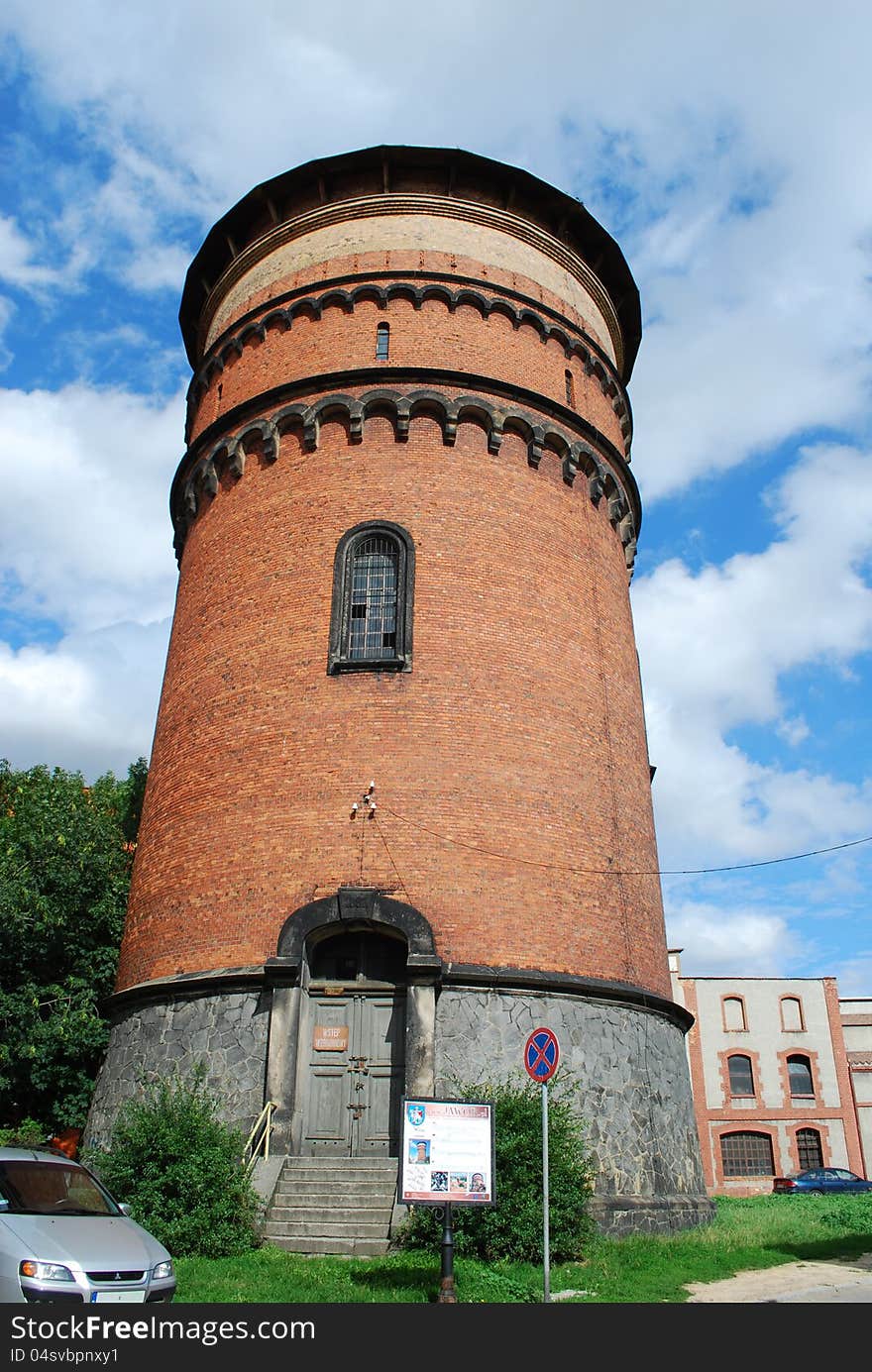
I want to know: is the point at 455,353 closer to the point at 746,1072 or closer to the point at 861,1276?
the point at 861,1276

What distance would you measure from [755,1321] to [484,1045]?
5.40m

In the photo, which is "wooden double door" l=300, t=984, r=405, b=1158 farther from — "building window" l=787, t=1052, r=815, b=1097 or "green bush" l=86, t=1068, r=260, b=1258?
"building window" l=787, t=1052, r=815, b=1097

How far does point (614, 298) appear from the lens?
70.6 ft

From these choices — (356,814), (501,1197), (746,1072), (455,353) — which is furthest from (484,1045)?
(746,1072)

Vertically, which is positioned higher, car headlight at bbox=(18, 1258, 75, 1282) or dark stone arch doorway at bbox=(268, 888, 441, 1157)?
dark stone arch doorway at bbox=(268, 888, 441, 1157)

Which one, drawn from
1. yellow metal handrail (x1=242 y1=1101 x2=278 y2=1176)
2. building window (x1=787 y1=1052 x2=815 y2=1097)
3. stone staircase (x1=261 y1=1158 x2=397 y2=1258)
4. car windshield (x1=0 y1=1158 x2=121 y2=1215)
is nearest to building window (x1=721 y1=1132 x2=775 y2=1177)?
building window (x1=787 y1=1052 x2=815 y2=1097)

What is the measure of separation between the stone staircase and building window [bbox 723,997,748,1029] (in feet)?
97.0

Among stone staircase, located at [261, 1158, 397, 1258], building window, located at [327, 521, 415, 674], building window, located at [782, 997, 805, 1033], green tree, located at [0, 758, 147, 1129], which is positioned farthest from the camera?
building window, located at [782, 997, 805, 1033]

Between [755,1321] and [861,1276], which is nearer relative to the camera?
[755,1321]

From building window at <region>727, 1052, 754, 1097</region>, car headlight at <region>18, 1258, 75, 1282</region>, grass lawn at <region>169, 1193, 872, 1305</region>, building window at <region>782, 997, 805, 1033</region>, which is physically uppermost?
building window at <region>782, 997, 805, 1033</region>

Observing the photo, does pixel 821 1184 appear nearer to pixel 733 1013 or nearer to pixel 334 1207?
pixel 733 1013

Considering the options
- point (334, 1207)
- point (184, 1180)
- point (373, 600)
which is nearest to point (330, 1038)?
point (334, 1207)

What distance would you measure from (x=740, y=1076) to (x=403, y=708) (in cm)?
2942

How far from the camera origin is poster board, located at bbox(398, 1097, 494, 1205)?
8.66 m
